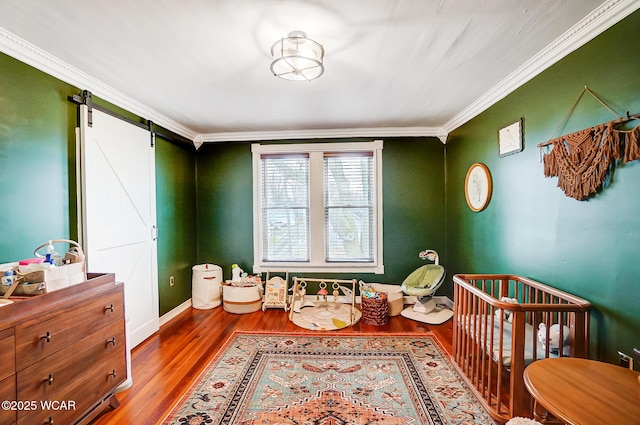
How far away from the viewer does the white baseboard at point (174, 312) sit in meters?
3.38

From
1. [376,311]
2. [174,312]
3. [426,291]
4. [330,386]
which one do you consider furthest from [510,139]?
[174,312]

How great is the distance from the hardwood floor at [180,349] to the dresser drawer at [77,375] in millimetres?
230

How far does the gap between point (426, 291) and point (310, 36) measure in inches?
115

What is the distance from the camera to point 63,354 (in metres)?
1.57

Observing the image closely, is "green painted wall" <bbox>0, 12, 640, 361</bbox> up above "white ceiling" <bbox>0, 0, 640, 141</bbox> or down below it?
below

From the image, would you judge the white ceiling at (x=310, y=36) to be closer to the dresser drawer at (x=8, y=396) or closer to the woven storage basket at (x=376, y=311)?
the dresser drawer at (x=8, y=396)

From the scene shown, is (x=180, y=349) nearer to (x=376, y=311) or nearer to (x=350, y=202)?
(x=376, y=311)

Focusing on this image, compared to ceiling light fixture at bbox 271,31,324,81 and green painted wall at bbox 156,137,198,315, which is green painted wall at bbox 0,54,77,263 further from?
ceiling light fixture at bbox 271,31,324,81

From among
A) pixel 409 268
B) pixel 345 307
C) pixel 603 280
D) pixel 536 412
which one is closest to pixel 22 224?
pixel 345 307

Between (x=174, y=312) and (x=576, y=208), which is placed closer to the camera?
(x=576, y=208)

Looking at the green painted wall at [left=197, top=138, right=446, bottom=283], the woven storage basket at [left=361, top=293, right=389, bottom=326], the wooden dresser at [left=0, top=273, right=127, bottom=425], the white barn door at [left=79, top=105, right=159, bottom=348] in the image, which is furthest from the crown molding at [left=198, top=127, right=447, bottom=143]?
the wooden dresser at [left=0, top=273, right=127, bottom=425]

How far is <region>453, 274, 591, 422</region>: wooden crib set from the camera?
167 cm

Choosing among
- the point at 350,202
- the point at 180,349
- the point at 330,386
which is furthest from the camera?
the point at 350,202

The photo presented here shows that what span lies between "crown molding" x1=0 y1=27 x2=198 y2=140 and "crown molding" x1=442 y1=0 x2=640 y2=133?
11.6 feet
